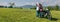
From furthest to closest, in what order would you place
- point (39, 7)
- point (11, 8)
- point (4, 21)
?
point (11, 8)
point (39, 7)
point (4, 21)

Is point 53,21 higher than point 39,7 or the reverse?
the reverse

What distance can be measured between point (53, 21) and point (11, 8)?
3167 mm

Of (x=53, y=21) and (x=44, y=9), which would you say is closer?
(x=53, y=21)

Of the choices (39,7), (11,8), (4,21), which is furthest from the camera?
(11,8)

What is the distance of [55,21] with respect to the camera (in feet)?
14.8

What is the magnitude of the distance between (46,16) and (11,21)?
1.20 meters

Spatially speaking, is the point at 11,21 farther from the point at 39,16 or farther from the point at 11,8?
the point at 11,8

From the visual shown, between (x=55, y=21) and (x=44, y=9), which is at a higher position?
(x=44, y=9)

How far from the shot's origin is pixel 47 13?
193 inches

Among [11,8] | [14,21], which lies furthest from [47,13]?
[11,8]

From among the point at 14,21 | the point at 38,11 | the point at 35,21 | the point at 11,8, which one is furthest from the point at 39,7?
the point at 11,8

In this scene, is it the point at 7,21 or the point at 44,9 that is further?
the point at 44,9

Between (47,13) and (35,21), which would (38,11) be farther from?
(35,21)

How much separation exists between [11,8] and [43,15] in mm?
2658
